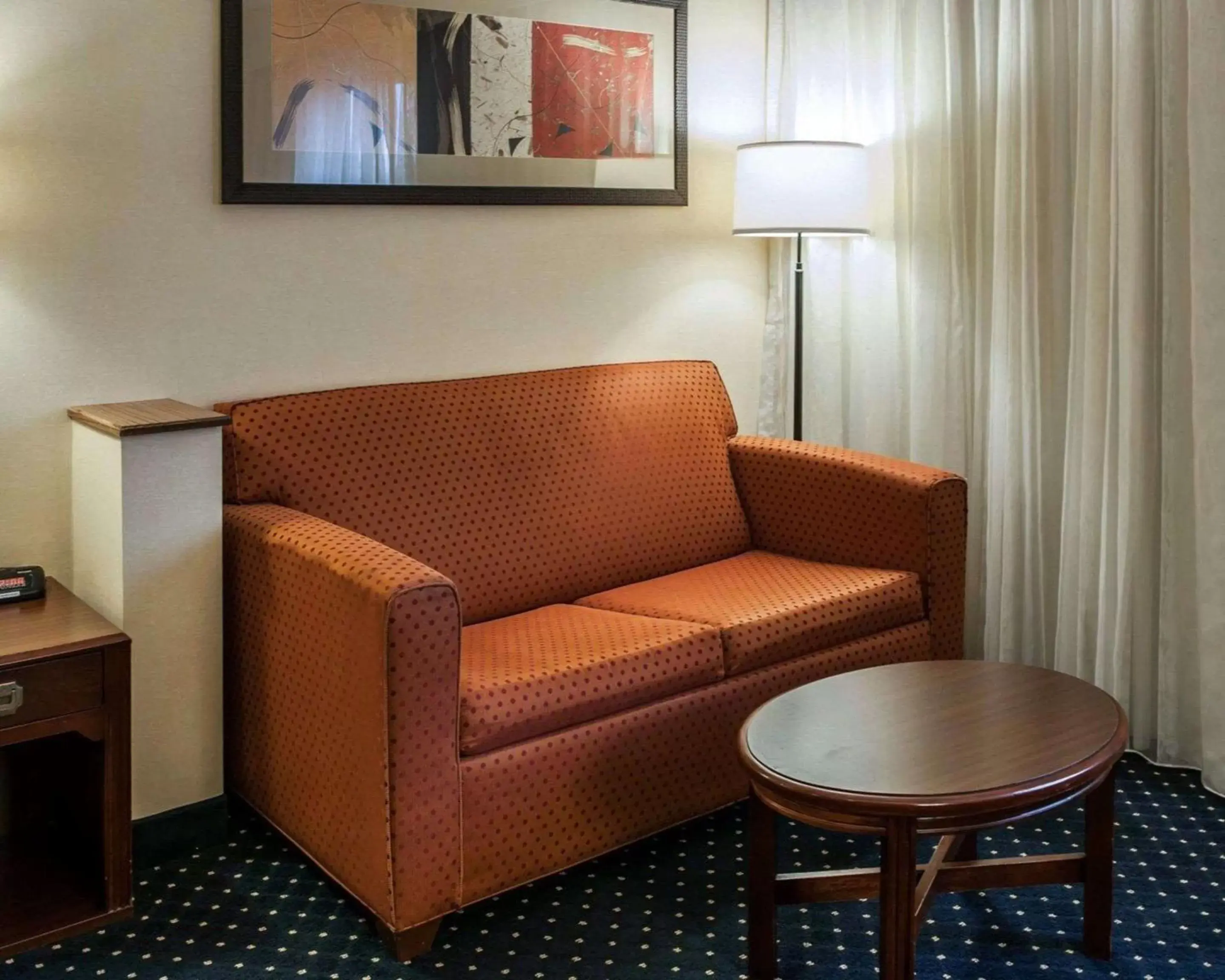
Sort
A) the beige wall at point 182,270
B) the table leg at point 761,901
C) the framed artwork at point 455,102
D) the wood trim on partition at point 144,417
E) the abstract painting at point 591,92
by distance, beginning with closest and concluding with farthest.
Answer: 1. the table leg at point 761,901
2. the wood trim on partition at point 144,417
3. the beige wall at point 182,270
4. the framed artwork at point 455,102
5. the abstract painting at point 591,92

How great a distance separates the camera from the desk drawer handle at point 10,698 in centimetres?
218

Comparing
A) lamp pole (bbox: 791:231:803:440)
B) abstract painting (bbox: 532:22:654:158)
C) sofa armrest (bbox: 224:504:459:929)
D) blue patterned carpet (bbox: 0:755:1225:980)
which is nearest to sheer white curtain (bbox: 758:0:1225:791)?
lamp pole (bbox: 791:231:803:440)

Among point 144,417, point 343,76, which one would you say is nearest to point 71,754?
point 144,417

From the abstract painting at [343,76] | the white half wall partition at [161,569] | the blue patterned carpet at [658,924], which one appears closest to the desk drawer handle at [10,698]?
the white half wall partition at [161,569]

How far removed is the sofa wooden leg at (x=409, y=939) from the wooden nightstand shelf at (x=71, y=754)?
503 millimetres

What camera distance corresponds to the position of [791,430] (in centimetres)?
409

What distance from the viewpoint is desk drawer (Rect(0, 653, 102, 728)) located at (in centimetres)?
220

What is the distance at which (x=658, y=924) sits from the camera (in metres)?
2.40

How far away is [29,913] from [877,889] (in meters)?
1.51

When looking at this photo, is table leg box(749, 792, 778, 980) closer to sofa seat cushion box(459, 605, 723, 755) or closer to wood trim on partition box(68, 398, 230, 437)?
sofa seat cushion box(459, 605, 723, 755)

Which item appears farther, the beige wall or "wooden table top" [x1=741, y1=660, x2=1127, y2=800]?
the beige wall

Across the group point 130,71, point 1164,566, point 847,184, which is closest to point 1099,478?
point 1164,566

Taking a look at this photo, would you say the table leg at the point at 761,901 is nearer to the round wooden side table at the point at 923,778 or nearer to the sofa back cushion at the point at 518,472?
the round wooden side table at the point at 923,778

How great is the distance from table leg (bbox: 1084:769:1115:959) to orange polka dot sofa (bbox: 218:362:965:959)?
0.77 metres
